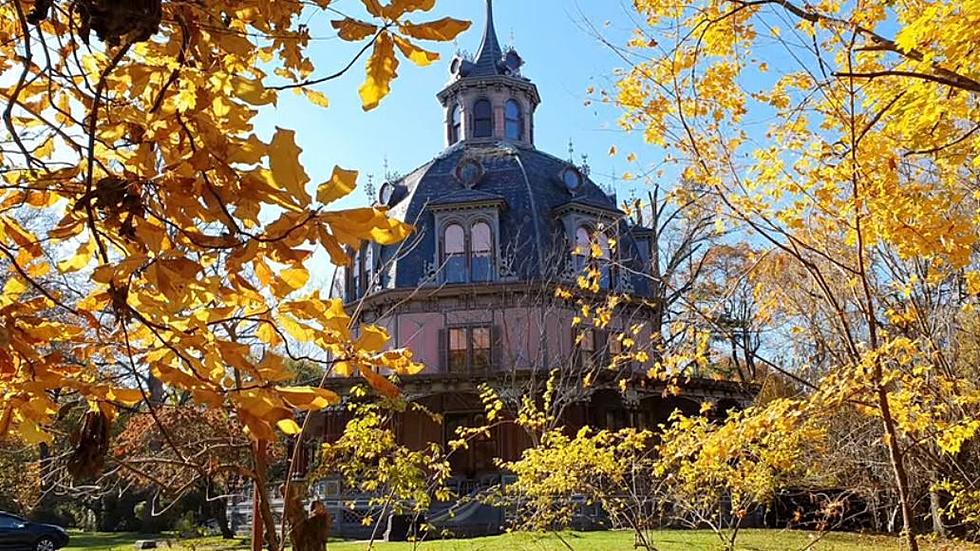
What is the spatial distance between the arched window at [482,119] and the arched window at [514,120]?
→ 565 mm

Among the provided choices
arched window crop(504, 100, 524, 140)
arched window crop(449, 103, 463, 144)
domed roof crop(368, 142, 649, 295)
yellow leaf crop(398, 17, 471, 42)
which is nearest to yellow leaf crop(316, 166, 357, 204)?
yellow leaf crop(398, 17, 471, 42)

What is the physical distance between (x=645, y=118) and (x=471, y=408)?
18.0m

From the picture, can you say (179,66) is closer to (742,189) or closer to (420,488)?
(742,189)

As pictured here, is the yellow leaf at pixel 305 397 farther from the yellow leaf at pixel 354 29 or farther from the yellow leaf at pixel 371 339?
the yellow leaf at pixel 354 29

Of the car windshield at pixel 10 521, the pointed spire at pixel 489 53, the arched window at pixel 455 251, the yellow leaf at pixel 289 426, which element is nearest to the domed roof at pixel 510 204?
the arched window at pixel 455 251

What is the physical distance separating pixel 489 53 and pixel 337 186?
29.5 m

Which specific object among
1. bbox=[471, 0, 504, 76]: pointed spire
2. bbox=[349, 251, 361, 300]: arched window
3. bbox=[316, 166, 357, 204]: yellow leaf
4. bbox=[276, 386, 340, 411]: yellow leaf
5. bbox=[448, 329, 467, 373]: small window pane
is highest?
bbox=[471, 0, 504, 76]: pointed spire

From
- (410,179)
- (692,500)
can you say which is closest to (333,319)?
(692,500)

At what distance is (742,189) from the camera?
5348mm

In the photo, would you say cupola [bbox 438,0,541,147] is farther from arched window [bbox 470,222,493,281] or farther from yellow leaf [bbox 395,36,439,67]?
yellow leaf [bbox 395,36,439,67]

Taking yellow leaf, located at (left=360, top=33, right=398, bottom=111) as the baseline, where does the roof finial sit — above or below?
above

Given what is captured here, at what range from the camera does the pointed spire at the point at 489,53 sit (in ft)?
94.2

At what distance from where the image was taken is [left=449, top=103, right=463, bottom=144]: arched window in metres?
28.5

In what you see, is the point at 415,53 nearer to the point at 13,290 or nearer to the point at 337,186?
the point at 337,186
